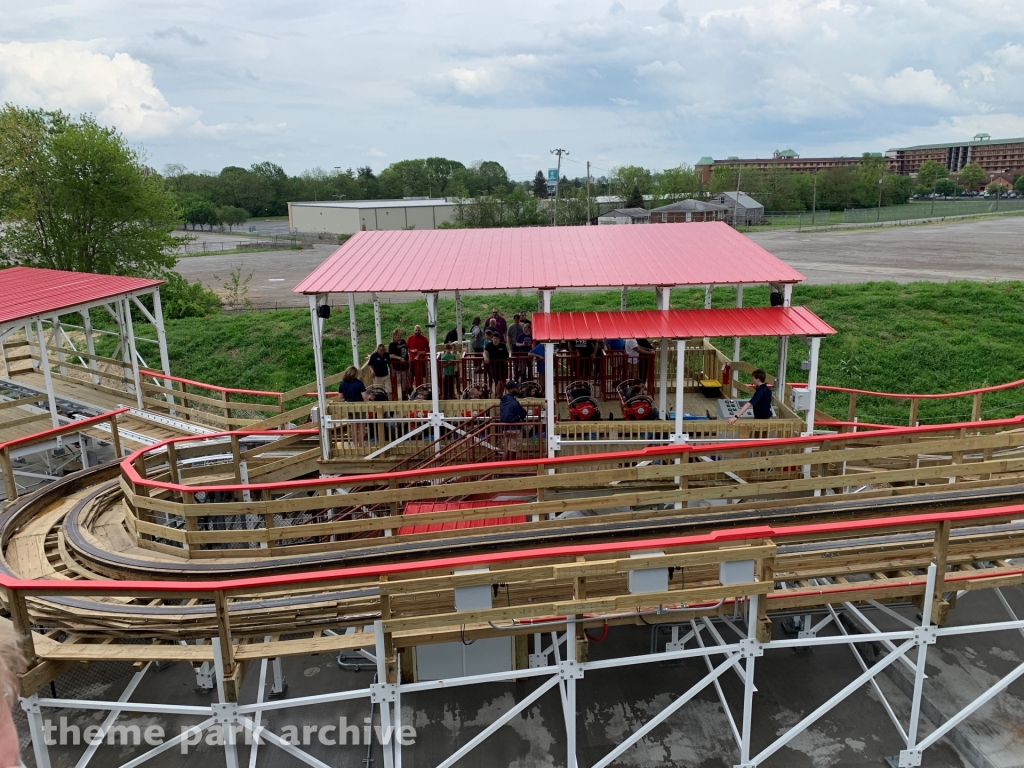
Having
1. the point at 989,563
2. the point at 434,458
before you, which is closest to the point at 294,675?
the point at 434,458

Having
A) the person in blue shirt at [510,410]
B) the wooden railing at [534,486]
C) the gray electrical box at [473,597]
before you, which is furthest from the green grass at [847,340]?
the gray electrical box at [473,597]

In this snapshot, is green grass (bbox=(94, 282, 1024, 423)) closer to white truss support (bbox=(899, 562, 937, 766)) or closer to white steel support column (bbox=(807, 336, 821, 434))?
white steel support column (bbox=(807, 336, 821, 434))

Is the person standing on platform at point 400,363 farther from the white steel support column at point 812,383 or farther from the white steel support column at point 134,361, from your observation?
the white steel support column at point 812,383

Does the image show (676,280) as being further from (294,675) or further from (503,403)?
(294,675)

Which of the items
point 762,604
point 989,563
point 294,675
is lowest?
point 294,675

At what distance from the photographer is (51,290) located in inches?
644

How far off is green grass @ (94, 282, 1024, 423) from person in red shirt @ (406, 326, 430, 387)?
11.0 meters

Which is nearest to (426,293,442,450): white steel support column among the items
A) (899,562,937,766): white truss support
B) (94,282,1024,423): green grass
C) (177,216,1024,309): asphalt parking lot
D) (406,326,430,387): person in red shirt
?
(406,326,430,387): person in red shirt

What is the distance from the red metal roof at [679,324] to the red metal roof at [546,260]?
535mm

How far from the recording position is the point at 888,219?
64.5 m

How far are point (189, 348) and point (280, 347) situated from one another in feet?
13.2

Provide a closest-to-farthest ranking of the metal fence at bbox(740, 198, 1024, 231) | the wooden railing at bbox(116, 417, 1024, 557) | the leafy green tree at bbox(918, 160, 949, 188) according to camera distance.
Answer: the wooden railing at bbox(116, 417, 1024, 557), the metal fence at bbox(740, 198, 1024, 231), the leafy green tree at bbox(918, 160, 949, 188)

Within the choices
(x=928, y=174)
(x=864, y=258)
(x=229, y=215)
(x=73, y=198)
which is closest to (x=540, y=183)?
(x=229, y=215)

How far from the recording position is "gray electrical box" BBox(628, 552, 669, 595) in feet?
24.9
